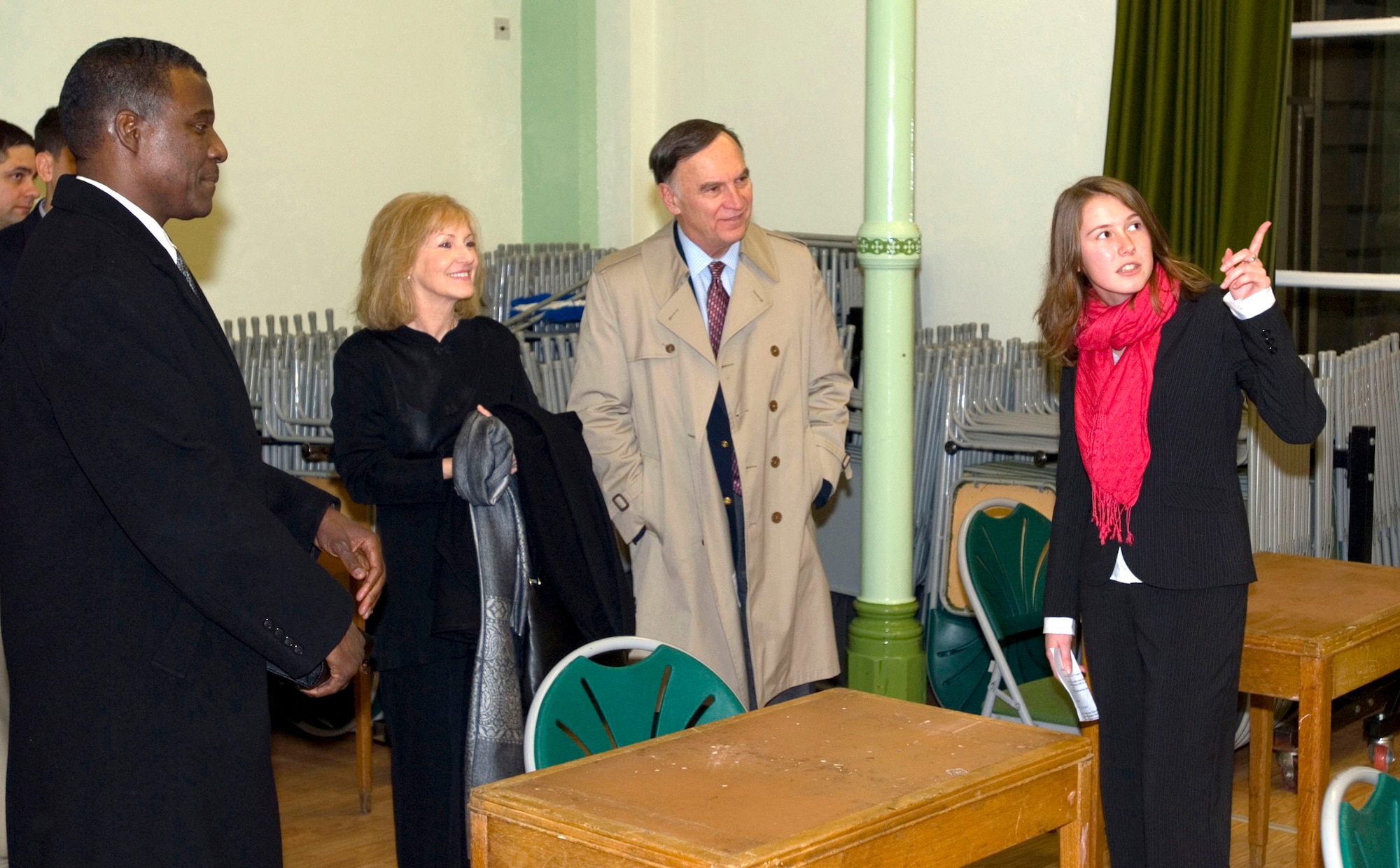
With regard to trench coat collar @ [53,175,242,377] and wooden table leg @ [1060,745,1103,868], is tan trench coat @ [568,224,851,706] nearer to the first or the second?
wooden table leg @ [1060,745,1103,868]

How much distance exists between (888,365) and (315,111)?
3972 mm

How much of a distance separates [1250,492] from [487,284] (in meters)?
3.97

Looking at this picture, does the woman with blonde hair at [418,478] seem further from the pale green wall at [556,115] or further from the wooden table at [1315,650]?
the pale green wall at [556,115]

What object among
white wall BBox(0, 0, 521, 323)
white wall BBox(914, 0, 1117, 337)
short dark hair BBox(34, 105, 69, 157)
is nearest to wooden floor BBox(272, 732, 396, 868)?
short dark hair BBox(34, 105, 69, 157)

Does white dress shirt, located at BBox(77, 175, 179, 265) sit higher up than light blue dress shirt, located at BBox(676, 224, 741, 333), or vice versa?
white dress shirt, located at BBox(77, 175, 179, 265)

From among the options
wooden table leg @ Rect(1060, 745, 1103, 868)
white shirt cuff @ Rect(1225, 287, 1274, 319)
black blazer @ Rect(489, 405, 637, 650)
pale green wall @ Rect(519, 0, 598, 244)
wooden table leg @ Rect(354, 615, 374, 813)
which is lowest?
wooden table leg @ Rect(354, 615, 374, 813)

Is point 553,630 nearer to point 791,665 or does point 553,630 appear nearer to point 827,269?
point 791,665

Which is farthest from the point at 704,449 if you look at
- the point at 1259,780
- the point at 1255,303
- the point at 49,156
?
the point at 49,156

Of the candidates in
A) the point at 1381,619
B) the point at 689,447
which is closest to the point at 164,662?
the point at 689,447

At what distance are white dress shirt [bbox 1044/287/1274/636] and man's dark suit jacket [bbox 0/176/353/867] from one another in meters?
1.40

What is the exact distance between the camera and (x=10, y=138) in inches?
151

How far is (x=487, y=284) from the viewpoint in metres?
7.08

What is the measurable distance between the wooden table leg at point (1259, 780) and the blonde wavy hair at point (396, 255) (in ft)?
7.28

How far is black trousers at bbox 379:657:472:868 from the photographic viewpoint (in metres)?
3.14
